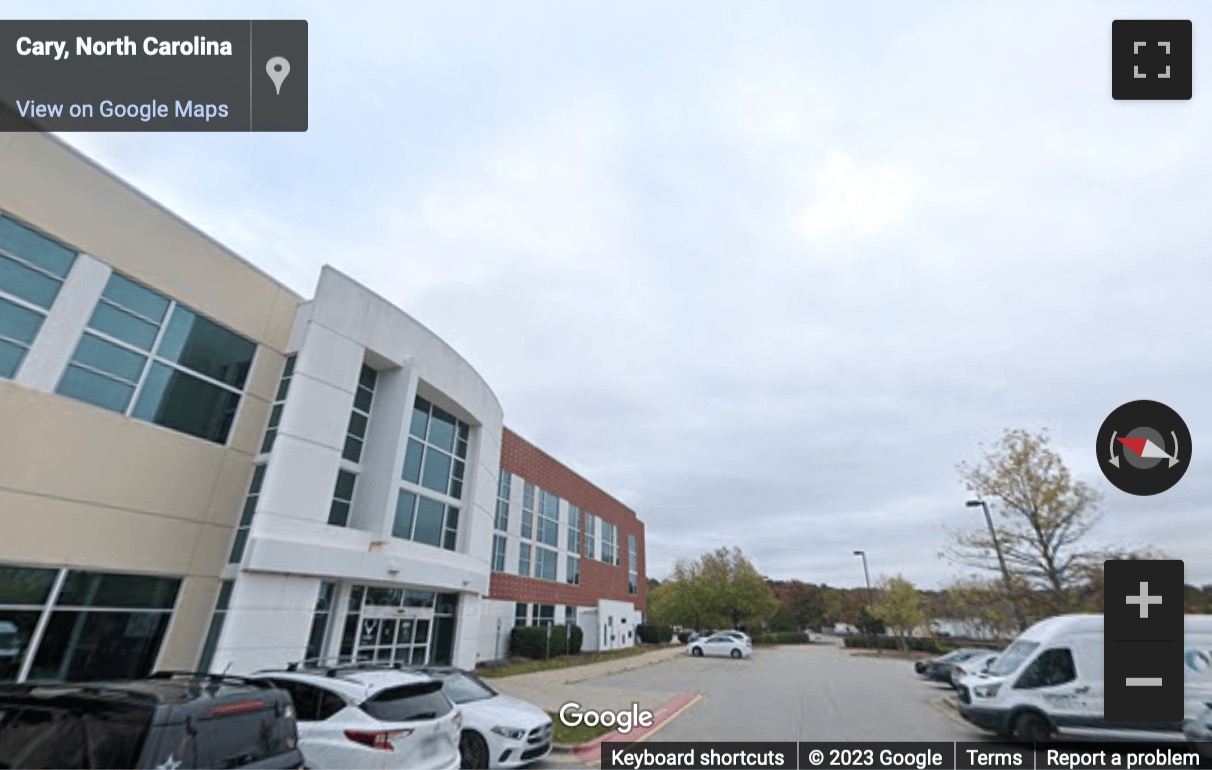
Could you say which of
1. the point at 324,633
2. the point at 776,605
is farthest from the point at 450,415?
the point at 776,605

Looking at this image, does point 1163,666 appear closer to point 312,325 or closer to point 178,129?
point 178,129

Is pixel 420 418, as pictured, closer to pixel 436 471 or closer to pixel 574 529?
pixel 436 471

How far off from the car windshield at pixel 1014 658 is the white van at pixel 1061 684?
0.21m

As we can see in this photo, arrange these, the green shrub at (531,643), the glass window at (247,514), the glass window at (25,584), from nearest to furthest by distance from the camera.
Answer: the glass window at (25,584) < the glass window at (247,514) < the green shrub at (531,643)

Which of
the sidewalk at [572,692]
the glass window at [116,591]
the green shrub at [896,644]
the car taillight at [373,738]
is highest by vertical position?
the glass window at [116,591]

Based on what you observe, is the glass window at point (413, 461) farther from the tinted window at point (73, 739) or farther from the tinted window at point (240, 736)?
the tinted window at point (73, 739)

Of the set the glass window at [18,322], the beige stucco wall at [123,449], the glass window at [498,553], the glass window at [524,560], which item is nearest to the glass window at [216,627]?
the beige stucco wall at [123,449]

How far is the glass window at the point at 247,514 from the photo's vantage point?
1177cm

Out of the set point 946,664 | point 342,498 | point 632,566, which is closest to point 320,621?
point 342,498

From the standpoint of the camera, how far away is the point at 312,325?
13.2 m

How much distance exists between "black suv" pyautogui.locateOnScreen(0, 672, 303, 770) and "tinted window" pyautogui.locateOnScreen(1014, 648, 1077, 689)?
38.5ft

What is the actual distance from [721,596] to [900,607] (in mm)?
14499

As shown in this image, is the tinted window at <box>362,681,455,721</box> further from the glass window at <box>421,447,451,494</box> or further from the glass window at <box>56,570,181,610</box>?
the glass window at <box>421,447,451,494</box>

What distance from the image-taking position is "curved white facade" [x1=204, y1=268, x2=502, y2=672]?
11414 millimetres
